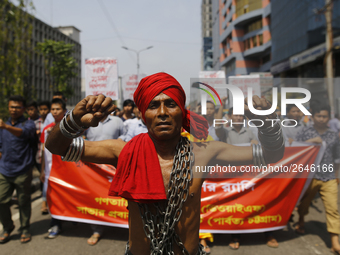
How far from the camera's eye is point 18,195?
4.12m

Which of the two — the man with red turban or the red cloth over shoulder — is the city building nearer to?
the man with red turban

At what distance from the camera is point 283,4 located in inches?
947

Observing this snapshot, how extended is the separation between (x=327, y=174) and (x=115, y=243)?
3277 millimetres

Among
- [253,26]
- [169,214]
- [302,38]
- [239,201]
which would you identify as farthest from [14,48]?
[253,26]

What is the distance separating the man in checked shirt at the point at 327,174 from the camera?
12.1 ft

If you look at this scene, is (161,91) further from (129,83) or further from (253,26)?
(253,26)

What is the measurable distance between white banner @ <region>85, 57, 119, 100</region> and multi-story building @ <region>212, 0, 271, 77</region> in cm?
3246

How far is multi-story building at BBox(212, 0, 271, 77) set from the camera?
35.8 m

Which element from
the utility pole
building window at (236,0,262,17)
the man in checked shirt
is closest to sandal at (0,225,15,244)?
the man in checked shirt

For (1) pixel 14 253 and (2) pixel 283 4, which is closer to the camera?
(1) pixel 14 253

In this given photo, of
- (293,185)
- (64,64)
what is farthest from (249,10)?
(293,185)

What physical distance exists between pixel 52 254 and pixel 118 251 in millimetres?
896

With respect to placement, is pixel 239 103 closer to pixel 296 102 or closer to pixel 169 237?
pixel 296 102

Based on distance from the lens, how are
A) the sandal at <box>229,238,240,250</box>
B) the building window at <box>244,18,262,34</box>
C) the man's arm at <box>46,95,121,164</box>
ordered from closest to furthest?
the man's arm at <box>46,95,121,164</box> → the sandal at <box>229,238,240,250</box> → the building window at <box>244,18,262,34</box>
